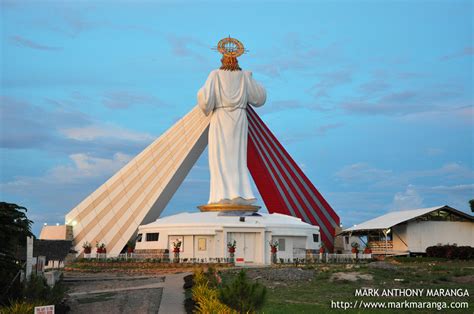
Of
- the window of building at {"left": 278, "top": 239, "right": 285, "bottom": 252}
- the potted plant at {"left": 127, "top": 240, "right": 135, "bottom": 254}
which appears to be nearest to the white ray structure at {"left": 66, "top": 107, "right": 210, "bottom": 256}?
the potted plant at {"left": 127, "top": 240, "right": 135, "bottom": 254}

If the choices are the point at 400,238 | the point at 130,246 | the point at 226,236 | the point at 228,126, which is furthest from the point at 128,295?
the point at 400,238

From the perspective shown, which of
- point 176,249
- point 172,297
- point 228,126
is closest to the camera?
point 172,297

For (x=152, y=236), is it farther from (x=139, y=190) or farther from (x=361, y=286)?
(x=361, y=286)

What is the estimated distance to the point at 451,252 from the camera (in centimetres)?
3822

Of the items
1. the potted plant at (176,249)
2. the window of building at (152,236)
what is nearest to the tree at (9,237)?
the potted plant at (176,249)

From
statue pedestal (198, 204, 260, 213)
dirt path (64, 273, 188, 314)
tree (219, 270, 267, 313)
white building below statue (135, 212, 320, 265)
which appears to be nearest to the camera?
tree (219, 270, 267, 313)

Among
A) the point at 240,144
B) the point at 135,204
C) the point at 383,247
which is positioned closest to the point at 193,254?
the point at 135,204

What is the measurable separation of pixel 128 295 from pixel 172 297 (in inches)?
75.6

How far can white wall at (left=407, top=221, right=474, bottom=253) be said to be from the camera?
140 feet

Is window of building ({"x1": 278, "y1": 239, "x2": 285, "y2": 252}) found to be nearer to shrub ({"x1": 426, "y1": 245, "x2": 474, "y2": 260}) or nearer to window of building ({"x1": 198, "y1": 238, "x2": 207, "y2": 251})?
window of building ({"x1": 198, "y1": 238, "x2": 207, "y2": 251})

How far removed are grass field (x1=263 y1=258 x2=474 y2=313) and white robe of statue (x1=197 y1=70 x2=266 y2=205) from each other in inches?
561

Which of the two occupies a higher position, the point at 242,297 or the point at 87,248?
the point at 87,248

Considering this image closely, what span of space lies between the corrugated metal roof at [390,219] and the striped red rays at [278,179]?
3.19 metres

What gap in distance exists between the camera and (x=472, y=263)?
34812mm
